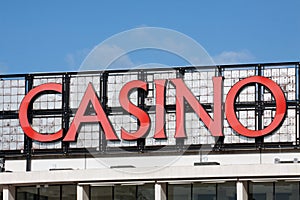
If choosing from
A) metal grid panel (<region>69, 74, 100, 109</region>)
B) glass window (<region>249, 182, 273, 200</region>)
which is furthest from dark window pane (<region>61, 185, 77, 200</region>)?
glass window (<region>249, 182, 273, 200</region>)

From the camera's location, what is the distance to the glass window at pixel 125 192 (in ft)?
155

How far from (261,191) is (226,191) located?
1746 millimetres

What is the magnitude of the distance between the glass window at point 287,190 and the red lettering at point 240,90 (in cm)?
466

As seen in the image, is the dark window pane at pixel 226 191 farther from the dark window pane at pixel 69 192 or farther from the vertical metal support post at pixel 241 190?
the dark window pane at pixel 69 192

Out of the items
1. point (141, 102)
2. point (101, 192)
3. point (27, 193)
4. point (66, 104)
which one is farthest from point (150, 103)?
point (27, 193)

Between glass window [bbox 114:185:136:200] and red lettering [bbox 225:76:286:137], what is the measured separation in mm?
6779

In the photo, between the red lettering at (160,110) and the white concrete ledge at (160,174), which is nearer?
the white concrete ledge at (160,174)

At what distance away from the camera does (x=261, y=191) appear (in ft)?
151

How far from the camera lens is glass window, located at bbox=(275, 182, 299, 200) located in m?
45.3

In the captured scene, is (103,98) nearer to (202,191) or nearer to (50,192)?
(50,192)

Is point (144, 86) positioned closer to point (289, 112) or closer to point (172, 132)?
point (172, 132)

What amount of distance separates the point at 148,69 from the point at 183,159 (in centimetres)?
566

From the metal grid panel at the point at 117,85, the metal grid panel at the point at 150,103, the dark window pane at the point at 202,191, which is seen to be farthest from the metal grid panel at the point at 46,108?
the dark window pane at the point at 202,191

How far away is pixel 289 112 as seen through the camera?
4997cm
